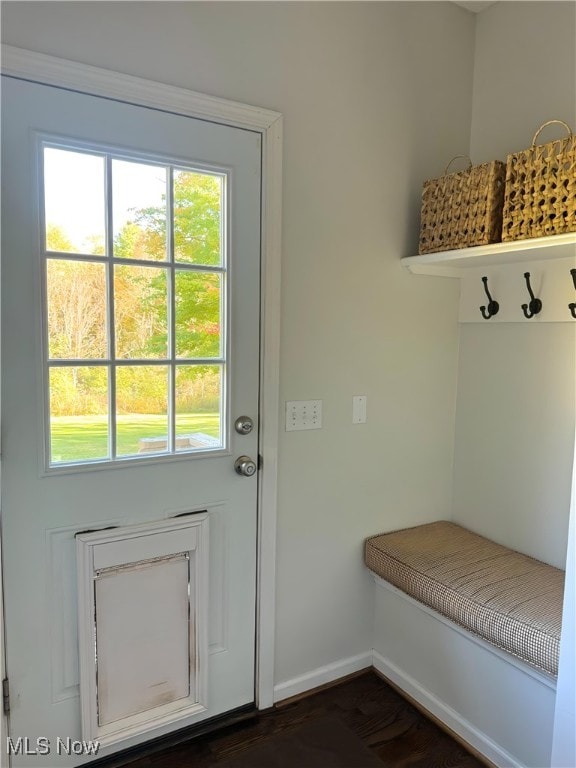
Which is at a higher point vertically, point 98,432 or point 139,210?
point 139,210

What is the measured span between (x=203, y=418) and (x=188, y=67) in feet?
3.49

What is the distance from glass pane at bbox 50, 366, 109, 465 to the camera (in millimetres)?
1425

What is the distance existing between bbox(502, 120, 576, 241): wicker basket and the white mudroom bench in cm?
113

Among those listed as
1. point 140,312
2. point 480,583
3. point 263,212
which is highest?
point 263,212

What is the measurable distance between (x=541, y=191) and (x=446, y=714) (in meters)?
1.76

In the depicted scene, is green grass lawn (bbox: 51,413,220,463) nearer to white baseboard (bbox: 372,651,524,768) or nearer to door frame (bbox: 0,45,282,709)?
door frame (bbox: 0,45,282,709)

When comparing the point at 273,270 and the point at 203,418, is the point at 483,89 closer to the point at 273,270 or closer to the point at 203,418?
the point at 273,270

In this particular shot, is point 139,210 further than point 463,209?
No

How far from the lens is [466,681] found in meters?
1.71

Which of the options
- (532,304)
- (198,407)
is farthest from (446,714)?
(532,304)

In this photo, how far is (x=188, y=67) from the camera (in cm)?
152

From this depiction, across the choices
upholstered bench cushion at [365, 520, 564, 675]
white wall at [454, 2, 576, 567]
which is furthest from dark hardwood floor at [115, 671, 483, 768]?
white wall at [454, 2, 576, 567]

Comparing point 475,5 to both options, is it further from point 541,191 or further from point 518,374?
point 518,374

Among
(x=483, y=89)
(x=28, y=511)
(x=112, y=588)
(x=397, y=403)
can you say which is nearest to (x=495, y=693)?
(x=397, y=403)
